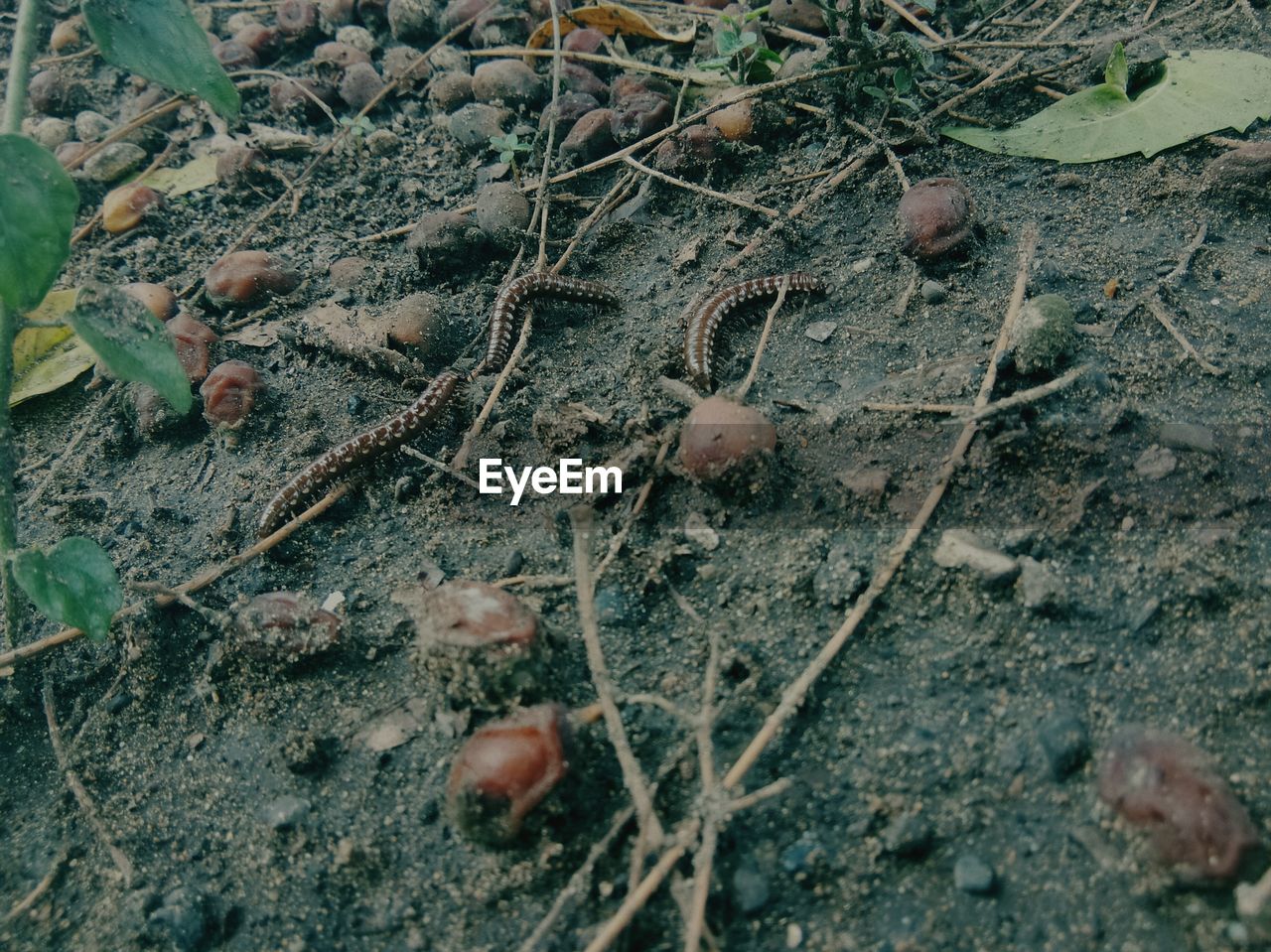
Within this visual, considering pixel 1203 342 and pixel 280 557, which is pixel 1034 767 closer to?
pixel 1203 342

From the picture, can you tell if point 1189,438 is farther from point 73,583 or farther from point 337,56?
point 337,56

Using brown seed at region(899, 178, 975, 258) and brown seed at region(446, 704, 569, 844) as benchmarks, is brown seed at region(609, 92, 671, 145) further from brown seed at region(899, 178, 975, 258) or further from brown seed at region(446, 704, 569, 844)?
brown seed at region(446, 704, 569, 844)

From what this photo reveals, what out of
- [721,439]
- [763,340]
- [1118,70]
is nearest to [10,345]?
[721,439]

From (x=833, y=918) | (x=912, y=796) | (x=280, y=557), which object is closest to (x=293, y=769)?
(x=280, y=557)

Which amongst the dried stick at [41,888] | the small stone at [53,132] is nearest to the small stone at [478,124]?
the small stone at [53,132]

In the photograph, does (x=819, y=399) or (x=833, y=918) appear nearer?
(x=833, y=918)

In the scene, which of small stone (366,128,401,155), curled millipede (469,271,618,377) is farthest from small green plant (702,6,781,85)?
small stone (366,128,401,155)
